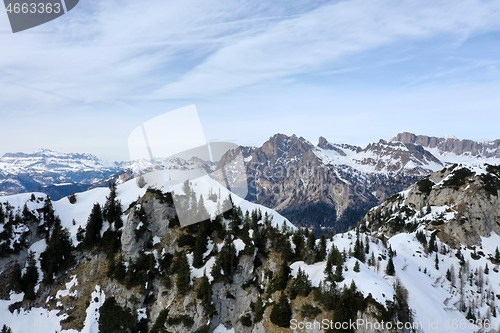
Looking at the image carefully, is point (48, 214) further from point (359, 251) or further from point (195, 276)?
point (359, 251)

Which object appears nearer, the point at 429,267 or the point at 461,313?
the point at 461,313

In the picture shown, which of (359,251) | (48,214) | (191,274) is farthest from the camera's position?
(48,214)

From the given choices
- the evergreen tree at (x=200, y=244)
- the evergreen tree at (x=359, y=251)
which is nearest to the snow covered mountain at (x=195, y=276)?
the evergreen tree at (x=200, y=244)

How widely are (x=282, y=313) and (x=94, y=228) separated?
6601 centimetres

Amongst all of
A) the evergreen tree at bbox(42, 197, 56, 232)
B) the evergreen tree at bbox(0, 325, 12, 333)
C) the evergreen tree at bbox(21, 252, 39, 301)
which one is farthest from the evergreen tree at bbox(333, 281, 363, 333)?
the evergreen tree at bbox(42, 197, 56, 232)

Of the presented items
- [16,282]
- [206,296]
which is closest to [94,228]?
[16,282]

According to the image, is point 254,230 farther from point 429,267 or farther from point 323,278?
point 429,267

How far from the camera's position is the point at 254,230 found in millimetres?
96938

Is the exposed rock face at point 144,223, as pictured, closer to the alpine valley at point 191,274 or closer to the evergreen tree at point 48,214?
the alpine valley at point 191,274

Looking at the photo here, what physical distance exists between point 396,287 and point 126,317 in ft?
225

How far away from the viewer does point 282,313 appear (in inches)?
2867

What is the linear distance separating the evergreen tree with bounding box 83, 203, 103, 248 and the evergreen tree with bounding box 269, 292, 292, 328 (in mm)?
61620

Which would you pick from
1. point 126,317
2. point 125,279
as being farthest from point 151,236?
point 126,317

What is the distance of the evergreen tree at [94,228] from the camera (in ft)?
343
